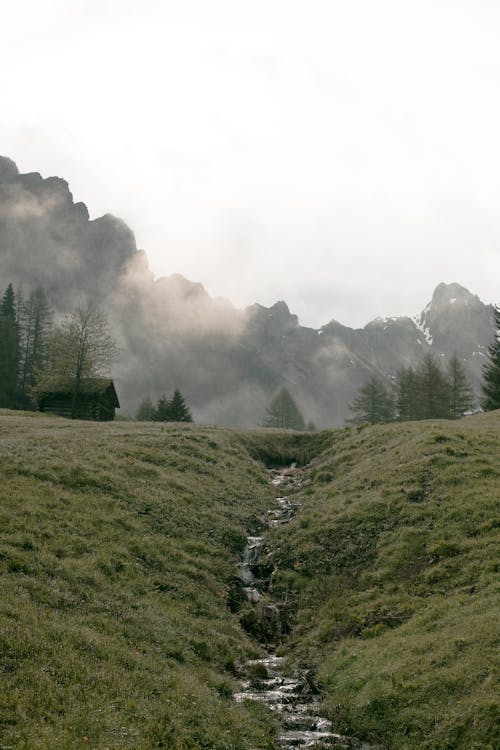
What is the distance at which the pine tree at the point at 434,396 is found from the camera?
80.1 metres

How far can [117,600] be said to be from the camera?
19.0 meters

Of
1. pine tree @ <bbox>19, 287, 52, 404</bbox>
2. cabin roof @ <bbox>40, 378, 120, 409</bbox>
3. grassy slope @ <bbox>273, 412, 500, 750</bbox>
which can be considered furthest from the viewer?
pine tree @ <bbox>19, 287, 52, 404</bbox>

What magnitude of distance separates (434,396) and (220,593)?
6275 cm

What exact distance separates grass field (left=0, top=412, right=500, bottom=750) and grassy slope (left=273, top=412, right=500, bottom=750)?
63 mm

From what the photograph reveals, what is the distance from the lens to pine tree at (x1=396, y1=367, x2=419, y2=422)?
84312 millimetres

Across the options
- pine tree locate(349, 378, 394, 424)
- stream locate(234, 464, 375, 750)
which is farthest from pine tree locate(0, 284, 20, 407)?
stream locate(234, 464, 375, 750)

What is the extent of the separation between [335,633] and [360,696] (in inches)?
185

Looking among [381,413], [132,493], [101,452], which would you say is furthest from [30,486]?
[381,413]

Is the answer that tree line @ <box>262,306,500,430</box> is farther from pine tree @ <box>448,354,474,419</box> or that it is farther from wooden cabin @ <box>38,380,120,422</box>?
wooden cabin @ <box>38,380,120,422</box>

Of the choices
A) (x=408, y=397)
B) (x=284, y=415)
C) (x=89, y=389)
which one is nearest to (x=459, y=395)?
(x=408, y=397)

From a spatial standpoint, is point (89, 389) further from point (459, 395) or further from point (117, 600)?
point (117, 600)

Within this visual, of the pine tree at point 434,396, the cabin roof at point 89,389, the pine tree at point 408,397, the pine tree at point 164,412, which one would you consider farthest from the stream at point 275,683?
the pine tree at point 408,397

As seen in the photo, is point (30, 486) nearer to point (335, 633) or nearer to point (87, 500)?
point (87, 500)

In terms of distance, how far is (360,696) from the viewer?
16500 mm
